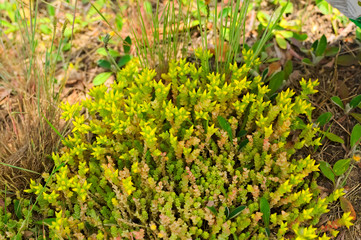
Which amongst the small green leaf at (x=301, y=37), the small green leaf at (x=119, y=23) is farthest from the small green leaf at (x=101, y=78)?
the small green leaf at (x=301, y=37)

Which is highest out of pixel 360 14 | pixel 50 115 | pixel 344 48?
pixel 360 14

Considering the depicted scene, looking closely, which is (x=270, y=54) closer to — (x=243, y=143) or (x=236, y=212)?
(x=243, y=143)

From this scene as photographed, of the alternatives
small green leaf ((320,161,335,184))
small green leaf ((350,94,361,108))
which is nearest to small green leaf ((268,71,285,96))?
small green leaf ((350,94,361,108))

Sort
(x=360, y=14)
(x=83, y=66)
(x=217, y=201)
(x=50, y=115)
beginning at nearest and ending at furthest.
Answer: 1. (x=217, y=201)
2. (x=360, y=14)
3. (x=50, y=115)
4. (x=83, y=66)

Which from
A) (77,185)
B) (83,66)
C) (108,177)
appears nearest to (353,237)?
(108,177)

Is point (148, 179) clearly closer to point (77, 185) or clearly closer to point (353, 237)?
point (77, 185)

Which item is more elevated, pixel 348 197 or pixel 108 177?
pixel 108 177

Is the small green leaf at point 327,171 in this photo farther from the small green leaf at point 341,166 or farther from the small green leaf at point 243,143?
the small green leaf at point 243,143
